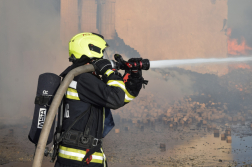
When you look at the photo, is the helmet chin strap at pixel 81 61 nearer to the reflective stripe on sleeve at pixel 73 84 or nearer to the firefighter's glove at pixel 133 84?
Result: the reflective stripe on sleeve at pixel 73 84

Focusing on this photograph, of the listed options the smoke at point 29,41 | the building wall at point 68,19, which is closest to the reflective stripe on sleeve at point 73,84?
the smoke at point 29,41

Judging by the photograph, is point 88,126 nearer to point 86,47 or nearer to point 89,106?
point 89,106

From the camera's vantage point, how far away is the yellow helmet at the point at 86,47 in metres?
1.98

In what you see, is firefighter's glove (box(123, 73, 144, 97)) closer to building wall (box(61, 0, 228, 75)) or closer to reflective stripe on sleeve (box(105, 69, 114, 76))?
reflective stripe on sleeve (box(105, 69, 114, 76))

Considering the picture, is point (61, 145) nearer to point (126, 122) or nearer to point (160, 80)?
point (126, 122)

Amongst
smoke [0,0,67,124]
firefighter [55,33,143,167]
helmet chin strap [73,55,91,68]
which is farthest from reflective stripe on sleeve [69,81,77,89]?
smoke [0,0,67,124]

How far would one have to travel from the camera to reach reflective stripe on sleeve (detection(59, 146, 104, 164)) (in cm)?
178

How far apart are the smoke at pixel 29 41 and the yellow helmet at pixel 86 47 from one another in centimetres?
1149

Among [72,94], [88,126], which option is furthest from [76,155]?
[72,94]

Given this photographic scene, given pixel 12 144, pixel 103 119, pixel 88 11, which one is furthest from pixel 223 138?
pixel 88 11

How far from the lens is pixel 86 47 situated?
1.98m

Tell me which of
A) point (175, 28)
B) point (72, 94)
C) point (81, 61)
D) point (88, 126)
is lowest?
point (88, 126)

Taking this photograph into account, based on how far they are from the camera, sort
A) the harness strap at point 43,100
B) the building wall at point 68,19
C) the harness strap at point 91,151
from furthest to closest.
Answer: the building wall at point 68,19 < the harness strap at point 43,100 < the harness strap at point 91,151

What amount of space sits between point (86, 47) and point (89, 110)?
50cm
